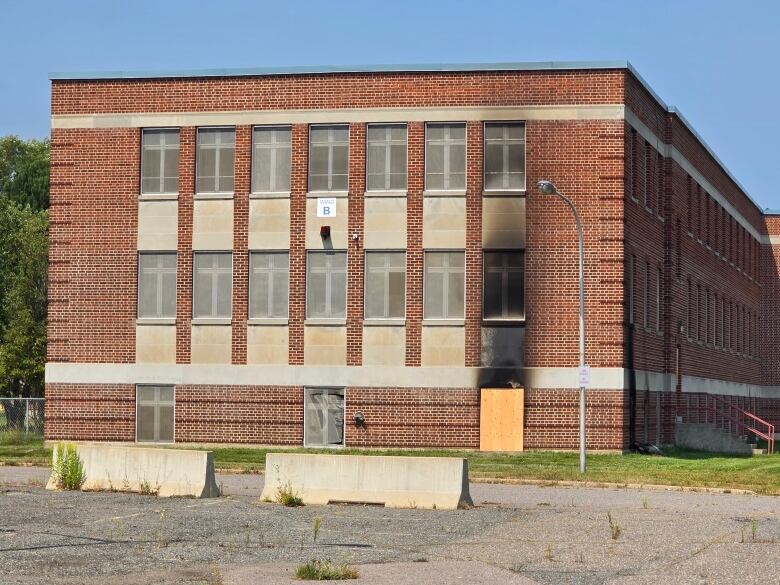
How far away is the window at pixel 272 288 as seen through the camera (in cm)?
4216

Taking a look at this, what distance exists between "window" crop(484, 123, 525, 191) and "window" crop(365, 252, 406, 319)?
10.9 feet

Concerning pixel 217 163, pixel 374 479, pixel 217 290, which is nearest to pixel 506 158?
pixel 217 163

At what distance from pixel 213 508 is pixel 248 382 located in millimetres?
19200

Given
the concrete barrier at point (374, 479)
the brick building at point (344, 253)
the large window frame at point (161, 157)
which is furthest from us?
the large window frame at point (161, 157)

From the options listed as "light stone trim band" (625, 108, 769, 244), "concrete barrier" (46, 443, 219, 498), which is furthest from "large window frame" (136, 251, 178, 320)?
"concrete barrier" (46, 443, 219, 498)

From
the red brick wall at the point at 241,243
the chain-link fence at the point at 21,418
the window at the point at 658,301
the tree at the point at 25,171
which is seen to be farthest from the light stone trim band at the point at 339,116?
the tree at the point at 25,171

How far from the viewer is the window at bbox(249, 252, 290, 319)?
42.2m

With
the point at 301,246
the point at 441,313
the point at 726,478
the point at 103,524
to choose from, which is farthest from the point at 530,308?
the point at 103,524

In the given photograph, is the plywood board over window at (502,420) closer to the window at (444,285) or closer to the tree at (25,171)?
the window at (444,285)

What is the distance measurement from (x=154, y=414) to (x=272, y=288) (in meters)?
5.04

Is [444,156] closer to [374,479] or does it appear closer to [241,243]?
[241,243]

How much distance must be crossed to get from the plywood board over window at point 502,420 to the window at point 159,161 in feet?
36.0

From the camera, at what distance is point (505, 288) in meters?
40.9

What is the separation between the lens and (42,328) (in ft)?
221
